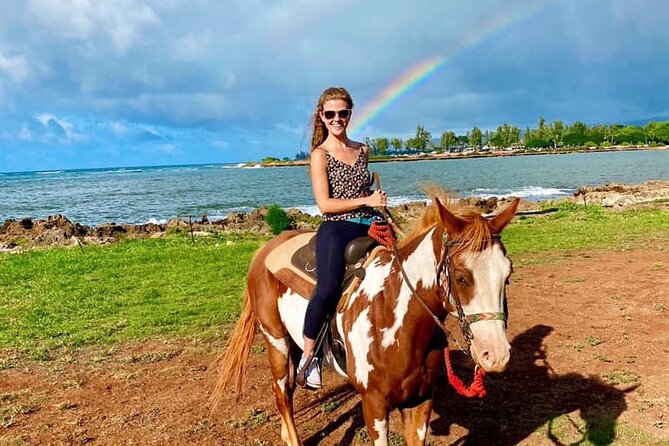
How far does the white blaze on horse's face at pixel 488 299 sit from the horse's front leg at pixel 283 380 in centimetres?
250

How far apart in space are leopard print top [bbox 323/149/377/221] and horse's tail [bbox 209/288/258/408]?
2.03 m

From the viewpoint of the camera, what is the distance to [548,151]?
177 metres

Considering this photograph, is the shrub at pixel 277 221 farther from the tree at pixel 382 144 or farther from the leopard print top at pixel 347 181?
the tree at pixel 382 144

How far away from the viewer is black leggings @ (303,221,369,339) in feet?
12.2

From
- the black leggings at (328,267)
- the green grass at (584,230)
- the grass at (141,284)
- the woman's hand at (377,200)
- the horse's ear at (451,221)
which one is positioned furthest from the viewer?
the green grass at (584,230)

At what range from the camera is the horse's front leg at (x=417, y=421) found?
3.56 metres

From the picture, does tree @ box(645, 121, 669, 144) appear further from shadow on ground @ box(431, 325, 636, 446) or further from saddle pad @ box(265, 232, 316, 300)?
saddle pad @ box(265, 232, 316, 300)

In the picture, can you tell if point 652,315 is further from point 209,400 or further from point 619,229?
point 619,229

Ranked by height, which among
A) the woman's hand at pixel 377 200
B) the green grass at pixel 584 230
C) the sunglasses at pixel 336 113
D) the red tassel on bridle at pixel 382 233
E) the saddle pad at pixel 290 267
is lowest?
the green grass at pixel 584 230

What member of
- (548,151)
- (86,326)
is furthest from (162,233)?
(548,151)

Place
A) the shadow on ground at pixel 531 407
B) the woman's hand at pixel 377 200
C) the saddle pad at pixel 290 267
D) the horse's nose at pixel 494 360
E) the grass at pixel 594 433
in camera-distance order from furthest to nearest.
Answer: the shadow on ground at pixel 531 407 < the grass at pixel 594 433 < the saddle pad at pixel 290 267 < the woman's hand at pixel 377 200 < the horse's nose at pixel 494 360

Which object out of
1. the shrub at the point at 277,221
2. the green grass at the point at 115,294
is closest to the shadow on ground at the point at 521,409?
the green grass at the point at 115,294

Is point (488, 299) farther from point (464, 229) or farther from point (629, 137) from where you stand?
point (629, 137)

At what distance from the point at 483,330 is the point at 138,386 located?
502 centimetres
